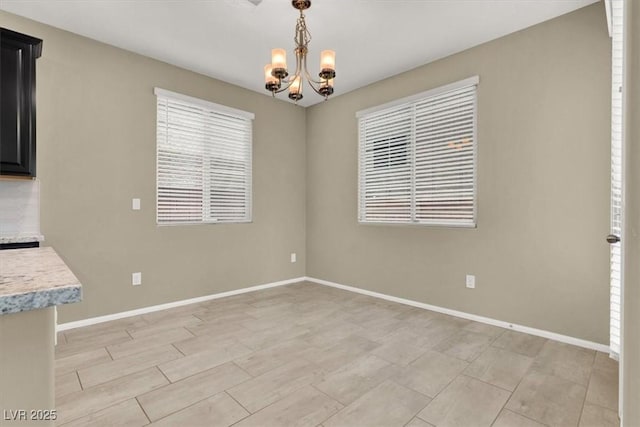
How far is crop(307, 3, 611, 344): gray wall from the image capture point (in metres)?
2.53

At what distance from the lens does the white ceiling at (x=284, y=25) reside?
2568mm

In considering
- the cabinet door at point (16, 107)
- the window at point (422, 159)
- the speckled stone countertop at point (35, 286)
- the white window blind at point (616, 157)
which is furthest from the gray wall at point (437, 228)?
the speckled stone countertop at point (35, 286)

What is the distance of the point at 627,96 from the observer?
0.53 metres

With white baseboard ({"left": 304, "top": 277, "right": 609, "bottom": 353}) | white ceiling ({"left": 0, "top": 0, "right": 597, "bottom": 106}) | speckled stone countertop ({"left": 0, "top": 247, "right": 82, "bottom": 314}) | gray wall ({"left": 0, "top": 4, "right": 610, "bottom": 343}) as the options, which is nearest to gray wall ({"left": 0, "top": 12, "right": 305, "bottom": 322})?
gray wall ({"left": 0, "top": 4, "right": 610, "bottom": 343})

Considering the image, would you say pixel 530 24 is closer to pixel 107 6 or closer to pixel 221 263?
pixel 107 6

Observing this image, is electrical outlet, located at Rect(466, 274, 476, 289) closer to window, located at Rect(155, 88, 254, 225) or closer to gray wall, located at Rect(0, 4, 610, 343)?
gray wall, located at Rect(0, 4, 610, 343)

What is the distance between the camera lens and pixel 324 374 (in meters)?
2.12

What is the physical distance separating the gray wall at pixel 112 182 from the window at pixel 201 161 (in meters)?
0.11

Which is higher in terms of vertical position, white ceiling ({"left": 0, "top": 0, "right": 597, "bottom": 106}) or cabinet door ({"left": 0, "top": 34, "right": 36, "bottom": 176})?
white ceiling ({"left": 0, "top": 0, "right": 597, "bottom": 106})

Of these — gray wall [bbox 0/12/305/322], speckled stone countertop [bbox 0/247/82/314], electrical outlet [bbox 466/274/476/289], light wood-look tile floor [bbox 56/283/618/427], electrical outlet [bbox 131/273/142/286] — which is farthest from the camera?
electrical outlet [bbox 131/273/142/286]

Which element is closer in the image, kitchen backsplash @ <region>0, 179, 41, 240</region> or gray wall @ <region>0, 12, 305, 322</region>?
kitchen backsplash @ <region>0, 179, 41, 240</region>

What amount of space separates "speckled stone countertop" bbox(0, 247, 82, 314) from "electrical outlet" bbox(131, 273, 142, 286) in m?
2.65

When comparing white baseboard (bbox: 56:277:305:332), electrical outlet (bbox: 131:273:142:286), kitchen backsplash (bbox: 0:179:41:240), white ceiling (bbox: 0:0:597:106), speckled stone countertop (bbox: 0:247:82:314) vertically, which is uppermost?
white ceiling (bbox: 0:0:597:106)

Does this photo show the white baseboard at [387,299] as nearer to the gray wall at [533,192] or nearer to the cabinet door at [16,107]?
the gray wall at [533,192]
